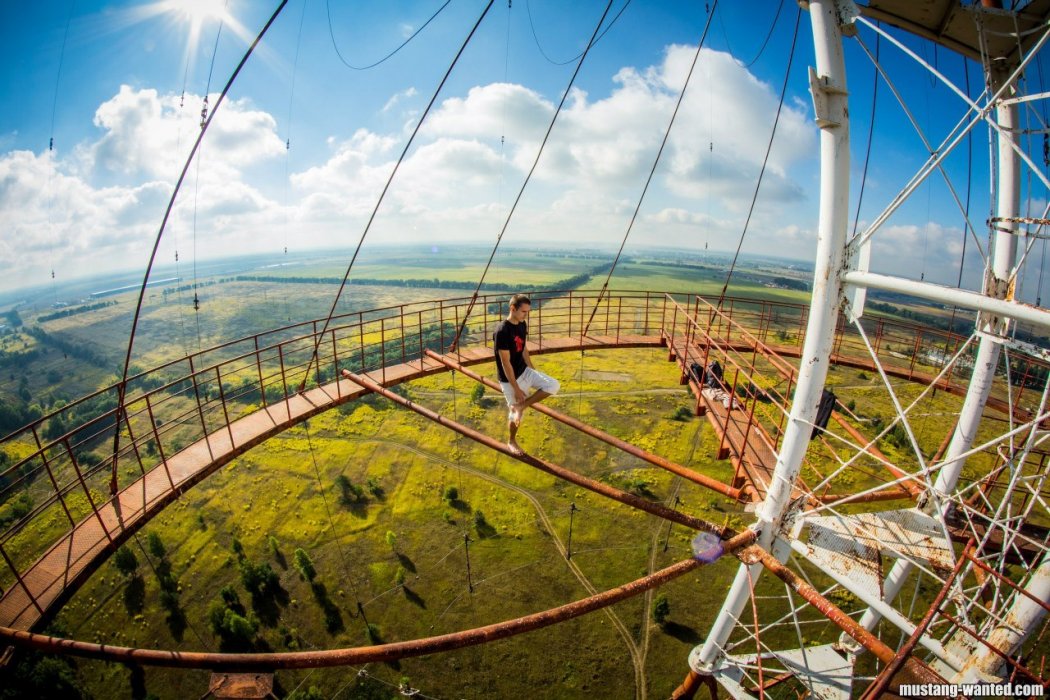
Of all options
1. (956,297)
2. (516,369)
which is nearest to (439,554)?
(516,369)

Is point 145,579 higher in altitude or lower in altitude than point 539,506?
lower

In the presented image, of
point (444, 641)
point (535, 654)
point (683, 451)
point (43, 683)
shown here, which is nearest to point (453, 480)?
point (535, 654)

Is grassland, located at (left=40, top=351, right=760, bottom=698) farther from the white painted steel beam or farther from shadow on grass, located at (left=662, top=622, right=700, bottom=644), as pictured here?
the white painted steel beam

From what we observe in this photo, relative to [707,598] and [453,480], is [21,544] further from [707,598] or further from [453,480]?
[707,598]

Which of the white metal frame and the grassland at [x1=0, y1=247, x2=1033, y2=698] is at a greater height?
the white metal frame

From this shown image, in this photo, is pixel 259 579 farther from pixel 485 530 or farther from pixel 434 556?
pixel 485 530

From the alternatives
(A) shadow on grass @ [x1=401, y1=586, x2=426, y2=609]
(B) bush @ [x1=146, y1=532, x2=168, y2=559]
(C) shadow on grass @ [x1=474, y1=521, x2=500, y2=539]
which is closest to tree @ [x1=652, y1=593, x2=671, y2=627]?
(C) shadow on grass @ [x1=474, y1=521, x2=500, y2=539]

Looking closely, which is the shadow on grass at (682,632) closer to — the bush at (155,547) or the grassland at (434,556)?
the grassland at (434,556)

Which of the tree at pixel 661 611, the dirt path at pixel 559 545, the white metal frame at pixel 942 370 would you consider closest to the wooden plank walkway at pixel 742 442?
the white metal frame at pixel 942 370
